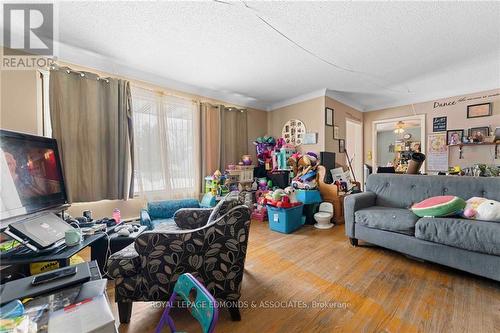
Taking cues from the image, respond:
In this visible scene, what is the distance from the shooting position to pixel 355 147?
5.03 metres

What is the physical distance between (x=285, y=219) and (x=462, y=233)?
5.71ft

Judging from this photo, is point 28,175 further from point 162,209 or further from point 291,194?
point 291,194

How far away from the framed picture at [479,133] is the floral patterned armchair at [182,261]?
177 inches

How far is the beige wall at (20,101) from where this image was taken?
6.69 feet

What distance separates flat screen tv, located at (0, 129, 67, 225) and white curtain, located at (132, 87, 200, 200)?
121cm

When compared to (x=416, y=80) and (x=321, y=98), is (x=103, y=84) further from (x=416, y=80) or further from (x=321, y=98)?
(x=416, y=80)

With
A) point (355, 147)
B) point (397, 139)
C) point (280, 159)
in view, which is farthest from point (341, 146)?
point (397, 139)

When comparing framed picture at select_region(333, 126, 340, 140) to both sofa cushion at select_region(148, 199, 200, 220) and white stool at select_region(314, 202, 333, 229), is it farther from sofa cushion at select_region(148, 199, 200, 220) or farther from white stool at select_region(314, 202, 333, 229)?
sofa cushion at select_region(148, 199, 200, 220)

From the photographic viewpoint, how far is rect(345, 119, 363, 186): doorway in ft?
16.1

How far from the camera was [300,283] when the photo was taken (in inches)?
68.0

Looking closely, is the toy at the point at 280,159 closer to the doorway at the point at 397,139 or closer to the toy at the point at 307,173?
the toy at the point at 307,173

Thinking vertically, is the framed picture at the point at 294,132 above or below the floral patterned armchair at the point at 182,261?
above

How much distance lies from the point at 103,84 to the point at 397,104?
17.7ft

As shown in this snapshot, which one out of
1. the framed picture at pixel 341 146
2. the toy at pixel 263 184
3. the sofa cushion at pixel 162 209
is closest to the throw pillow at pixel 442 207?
the framed picture at pixel 341 146
